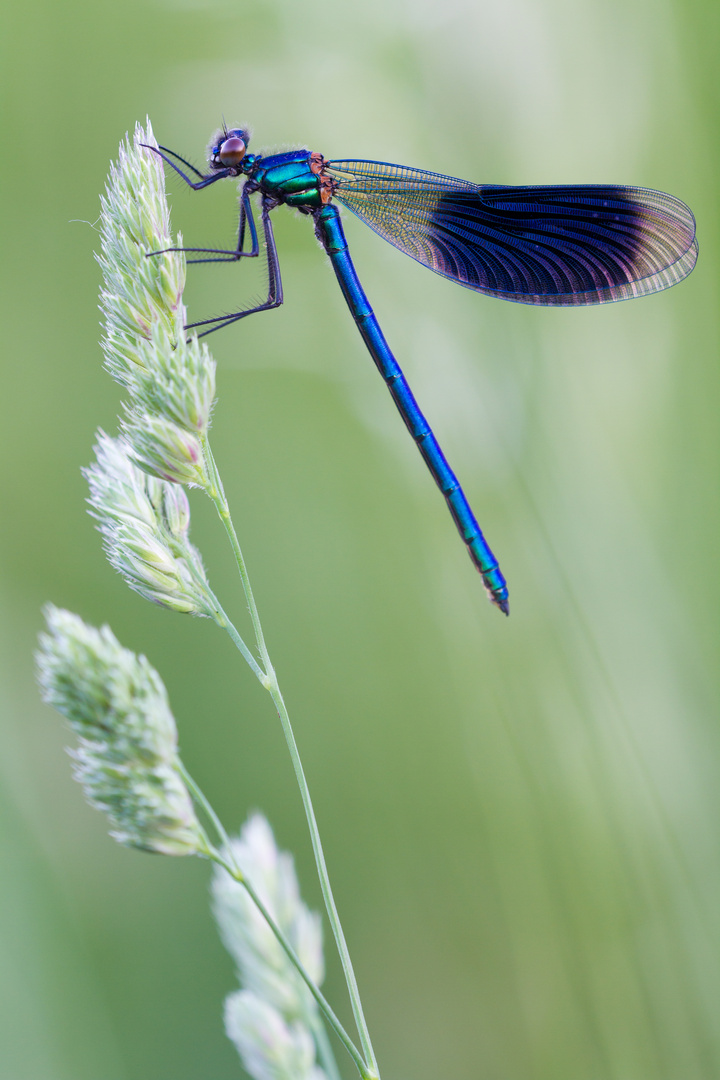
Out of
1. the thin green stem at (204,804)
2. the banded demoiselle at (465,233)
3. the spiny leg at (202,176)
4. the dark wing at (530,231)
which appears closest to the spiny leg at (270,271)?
the banded demoiselle at (465,233)

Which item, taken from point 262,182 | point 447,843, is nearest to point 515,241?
point 262,182

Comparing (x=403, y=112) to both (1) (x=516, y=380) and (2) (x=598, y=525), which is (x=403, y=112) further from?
(2) (x=598, y=525)

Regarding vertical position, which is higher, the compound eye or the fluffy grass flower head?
the compound eye

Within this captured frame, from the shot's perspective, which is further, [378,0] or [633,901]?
[378,0]

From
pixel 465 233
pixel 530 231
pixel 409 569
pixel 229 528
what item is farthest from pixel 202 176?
pixel 229 528

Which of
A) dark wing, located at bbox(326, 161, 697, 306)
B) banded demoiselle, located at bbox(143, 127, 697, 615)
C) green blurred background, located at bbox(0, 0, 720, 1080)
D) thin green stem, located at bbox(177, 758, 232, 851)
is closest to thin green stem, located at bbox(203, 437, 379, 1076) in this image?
thin green stem, located at bbox(177, 758, 232, 851)

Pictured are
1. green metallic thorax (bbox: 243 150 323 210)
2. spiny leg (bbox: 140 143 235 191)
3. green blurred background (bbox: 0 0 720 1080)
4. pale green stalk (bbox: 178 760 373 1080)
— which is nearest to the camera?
pale green stalk (bbox: 178 760 373 1080)

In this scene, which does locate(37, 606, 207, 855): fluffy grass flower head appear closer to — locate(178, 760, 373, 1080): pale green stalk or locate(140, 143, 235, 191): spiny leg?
locate(178, 760, 373, 1080): pale green stalk
